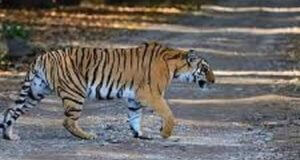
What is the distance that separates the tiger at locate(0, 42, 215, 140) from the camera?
446 inches

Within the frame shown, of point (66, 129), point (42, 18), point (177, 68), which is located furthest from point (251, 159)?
point (42, 18)

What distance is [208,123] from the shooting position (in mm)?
13234

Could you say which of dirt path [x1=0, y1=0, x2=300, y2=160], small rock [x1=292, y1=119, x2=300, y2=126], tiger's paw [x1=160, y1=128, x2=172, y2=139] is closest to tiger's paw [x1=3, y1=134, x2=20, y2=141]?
dirt path [x1=0, y1=0, x2=300, y2=160]

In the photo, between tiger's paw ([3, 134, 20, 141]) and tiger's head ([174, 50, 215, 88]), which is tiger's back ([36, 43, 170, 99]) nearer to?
tiger's head ([174, 50, 215, 88])

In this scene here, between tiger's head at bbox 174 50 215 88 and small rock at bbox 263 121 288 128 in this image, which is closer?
tiger's head at bbox 174 50 215 88

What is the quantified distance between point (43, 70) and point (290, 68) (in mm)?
10559

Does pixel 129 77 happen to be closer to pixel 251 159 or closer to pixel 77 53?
pixel 77 53

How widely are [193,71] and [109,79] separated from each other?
1015mm

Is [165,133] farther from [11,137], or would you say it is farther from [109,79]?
[11,137]

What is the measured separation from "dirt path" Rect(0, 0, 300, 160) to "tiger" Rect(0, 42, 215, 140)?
0.31 meters

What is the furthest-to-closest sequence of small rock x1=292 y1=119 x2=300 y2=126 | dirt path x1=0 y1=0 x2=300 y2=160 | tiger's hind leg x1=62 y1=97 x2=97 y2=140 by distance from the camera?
small rock x1=292 y1=119 x2=300 y2=126, tiger's hind leg x1=62 y1=97 x2=97 y2=140, dirt path x1=0 y1=0 x2=300 y2=160

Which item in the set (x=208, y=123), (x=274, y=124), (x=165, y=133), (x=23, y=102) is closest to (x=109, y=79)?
(x=165, y=133)

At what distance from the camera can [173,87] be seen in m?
17.4

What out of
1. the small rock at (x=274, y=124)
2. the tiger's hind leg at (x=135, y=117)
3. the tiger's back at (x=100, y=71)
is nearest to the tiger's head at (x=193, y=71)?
the tiger's back at (x=100, y=71)
